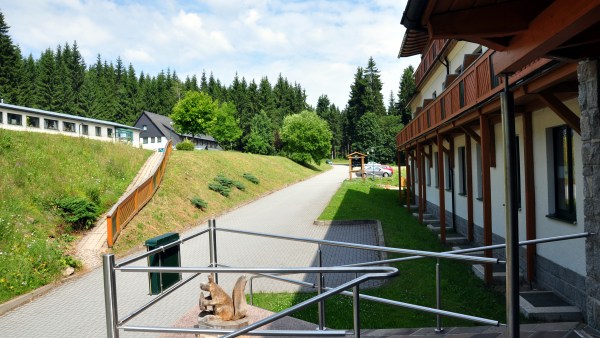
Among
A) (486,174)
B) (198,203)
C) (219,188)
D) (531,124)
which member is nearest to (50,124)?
(219,188)

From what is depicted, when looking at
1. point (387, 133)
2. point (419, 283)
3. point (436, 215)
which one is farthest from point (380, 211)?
point (387, 133)

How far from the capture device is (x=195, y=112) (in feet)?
205

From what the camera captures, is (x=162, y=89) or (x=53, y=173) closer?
(x=53, y=173)

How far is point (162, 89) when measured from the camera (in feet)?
331

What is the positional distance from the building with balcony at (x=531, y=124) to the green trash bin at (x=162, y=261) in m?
3.77

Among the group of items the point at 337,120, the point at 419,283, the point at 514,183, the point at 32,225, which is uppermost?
the point at 337,120

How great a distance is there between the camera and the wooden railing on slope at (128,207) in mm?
15266

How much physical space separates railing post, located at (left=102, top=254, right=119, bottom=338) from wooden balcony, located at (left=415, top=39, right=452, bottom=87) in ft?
54.9

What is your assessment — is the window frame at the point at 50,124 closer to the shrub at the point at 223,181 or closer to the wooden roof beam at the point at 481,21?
the shrub at the point at 223,181

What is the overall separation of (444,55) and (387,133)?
7333 cm

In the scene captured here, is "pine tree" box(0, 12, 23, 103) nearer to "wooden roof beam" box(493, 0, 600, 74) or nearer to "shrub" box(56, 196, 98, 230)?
"shrub" box(56, 196, 98, 230)

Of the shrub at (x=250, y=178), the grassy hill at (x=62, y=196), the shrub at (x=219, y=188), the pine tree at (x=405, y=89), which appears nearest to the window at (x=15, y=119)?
the grassy hill at (x=62, y=196)

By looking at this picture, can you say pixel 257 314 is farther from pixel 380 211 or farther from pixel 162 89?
pixel 162 89

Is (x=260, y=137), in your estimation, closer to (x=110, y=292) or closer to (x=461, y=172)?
(x=461, y=172)
